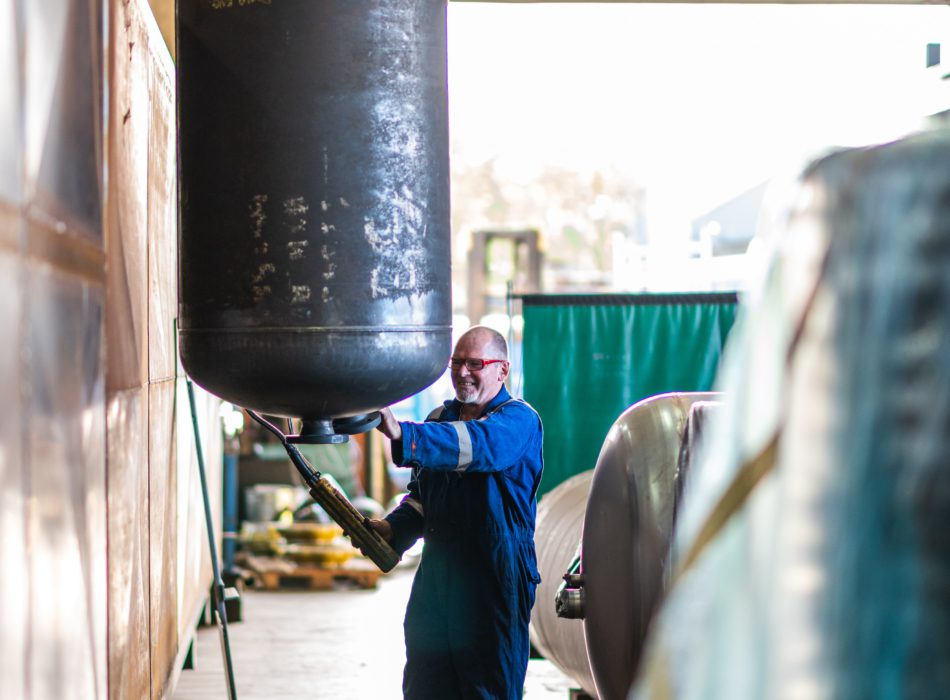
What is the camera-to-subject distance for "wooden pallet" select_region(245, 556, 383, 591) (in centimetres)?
1075

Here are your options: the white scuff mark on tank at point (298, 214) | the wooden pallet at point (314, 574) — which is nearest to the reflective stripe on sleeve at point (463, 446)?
the white scuff mark on tank at point (298, 214)

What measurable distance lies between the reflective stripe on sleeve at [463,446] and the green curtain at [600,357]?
12.9ft

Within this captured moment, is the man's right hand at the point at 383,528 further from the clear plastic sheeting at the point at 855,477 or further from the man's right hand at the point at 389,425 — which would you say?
the clear plastic sheeting at the point at 855,477

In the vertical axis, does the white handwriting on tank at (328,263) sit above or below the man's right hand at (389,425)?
above

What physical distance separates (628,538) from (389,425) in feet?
3.38

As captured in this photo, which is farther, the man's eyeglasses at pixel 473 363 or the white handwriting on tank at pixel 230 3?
the man's eyeglasses at pixel 473 363

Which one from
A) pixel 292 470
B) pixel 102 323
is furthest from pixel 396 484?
pixel 102 323

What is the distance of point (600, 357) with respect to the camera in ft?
28.1

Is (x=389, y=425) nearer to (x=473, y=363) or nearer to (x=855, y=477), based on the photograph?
(x=473, y=363)

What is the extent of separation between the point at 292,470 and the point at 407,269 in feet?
31.7

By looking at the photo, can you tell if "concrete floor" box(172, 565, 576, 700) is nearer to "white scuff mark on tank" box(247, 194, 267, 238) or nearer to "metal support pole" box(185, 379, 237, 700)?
"metal support pole" box(185, 379, 237, 700)

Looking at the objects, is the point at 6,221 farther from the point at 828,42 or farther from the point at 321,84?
the point at 828,42

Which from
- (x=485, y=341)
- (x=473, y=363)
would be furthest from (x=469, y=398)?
(x=485, y=341)

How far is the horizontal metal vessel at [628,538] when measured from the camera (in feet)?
14.1
